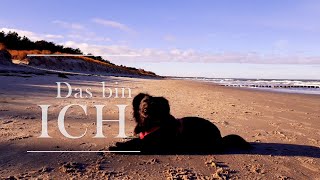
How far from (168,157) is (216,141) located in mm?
765

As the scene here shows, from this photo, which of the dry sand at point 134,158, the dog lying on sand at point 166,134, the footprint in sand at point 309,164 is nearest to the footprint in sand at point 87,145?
the dry sand at point 134,158

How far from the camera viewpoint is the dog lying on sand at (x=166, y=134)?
14.0ft

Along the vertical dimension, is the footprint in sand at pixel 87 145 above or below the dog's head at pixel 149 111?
below

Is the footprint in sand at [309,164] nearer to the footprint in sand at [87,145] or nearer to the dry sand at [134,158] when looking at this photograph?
the dry sand at [134,158]

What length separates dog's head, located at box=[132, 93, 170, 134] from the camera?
4.21 metres

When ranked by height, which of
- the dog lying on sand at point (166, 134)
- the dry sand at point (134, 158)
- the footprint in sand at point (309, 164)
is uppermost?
the dog lying on sand at point (166, 134)

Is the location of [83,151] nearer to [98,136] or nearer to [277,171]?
[98,136]

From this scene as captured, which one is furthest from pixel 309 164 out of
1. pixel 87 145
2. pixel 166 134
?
pixel 87 145

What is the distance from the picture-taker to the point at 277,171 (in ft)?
12.7

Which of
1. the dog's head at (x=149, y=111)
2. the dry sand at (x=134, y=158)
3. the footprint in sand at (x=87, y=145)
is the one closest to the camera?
the dry sand at (x=134, y=158)

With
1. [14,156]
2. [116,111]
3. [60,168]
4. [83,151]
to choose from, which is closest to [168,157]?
[83,151]

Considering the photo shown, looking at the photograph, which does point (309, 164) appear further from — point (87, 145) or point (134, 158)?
point (87, 145)

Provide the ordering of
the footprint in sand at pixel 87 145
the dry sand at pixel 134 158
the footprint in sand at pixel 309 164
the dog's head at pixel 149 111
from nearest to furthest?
the dry sand at pixel 134 158 → the footprint in sand at pixel 309 164 → the dog's head at pixel 149 111 → the footprint in sand at pixel 87 145

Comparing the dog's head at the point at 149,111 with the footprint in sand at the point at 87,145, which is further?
the footprint in sand at the point at 87,145
